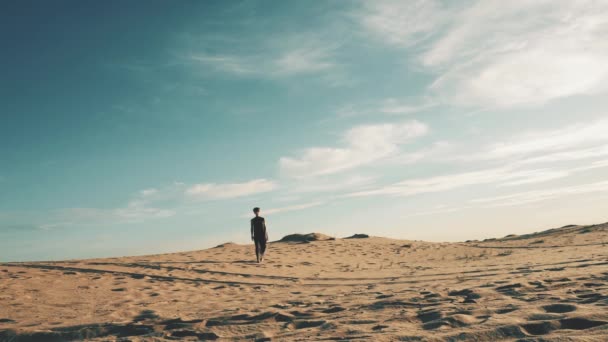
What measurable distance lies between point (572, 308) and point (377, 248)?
14911 millimetres

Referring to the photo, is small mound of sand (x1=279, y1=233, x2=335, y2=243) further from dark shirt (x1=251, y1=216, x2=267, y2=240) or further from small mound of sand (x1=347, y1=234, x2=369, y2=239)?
dark shirt (x1=251, y1=216, x2=267, y2=240)

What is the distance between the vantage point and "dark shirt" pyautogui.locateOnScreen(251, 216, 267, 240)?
13047 mm

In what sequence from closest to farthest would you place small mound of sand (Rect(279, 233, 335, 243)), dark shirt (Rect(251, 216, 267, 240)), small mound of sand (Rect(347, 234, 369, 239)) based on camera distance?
dark shirt (Rect(251, 216, 267, 240)), small mound of sand (Rect(279, 233, 335, 243)), small mound of sand (Rect(347, 234, 369, 239))

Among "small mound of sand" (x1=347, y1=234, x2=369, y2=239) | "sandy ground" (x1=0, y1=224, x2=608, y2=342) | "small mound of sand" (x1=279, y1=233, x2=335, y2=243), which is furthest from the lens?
"small mound of sand" (x1=347, y1=234, x2=369, y2=239)

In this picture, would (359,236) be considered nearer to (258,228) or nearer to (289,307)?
(258,228)

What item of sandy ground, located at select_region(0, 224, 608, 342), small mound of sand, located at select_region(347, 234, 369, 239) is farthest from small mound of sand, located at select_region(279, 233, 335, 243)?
sandy ground, located at select_region(0, 224, 608, 342)

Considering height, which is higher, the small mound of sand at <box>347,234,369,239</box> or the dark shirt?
the dark shirt

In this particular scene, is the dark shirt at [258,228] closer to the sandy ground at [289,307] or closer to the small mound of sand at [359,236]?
the sandy ground at [289,307]

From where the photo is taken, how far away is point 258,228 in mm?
13055

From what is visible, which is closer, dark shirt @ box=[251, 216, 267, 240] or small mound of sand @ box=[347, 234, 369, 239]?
dark shirt @ box=[251, 216, 267, 240]

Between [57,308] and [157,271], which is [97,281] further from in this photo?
[57,308]

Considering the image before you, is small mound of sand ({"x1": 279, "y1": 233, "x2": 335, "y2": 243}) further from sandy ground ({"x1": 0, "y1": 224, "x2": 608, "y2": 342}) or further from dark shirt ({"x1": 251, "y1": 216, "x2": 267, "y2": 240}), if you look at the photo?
sandy ground ({"x1": 0, "y1": 224, "x2": 608, "y2": 342})

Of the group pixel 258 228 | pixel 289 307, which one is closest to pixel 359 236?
pixel 258 228

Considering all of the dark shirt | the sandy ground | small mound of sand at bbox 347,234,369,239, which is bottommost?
the sandy ground
